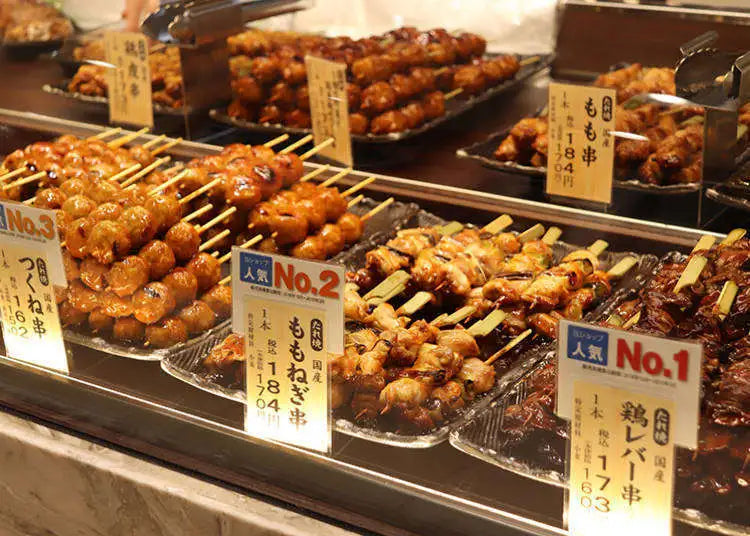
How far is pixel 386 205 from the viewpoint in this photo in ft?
11.1

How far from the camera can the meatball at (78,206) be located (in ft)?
9.46

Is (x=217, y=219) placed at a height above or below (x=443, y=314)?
above

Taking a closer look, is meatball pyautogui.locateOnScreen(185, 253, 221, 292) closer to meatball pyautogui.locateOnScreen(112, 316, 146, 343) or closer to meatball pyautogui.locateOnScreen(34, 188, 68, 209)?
meatball pyautogui.locateOnScreen(112, 316, 146, 343)

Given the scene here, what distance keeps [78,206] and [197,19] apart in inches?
55.7

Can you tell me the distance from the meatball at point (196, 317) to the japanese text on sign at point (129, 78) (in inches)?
59.6

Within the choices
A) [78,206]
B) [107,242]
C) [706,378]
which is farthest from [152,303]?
[706,378]

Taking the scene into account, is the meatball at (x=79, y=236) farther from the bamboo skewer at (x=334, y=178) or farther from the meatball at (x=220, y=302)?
the bamboo skewer at (x=334, y=178)

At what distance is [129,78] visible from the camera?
4.06 m

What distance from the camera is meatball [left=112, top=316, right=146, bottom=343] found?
2709mm

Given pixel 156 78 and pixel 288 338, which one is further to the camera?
pixel 156 78

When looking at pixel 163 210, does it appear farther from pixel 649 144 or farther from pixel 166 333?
pixel 649 144

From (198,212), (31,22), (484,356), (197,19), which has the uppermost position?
(197,19)

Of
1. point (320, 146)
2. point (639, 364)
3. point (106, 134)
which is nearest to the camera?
point (639, 364)

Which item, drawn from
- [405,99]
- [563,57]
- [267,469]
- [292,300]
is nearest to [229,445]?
[267,469]
